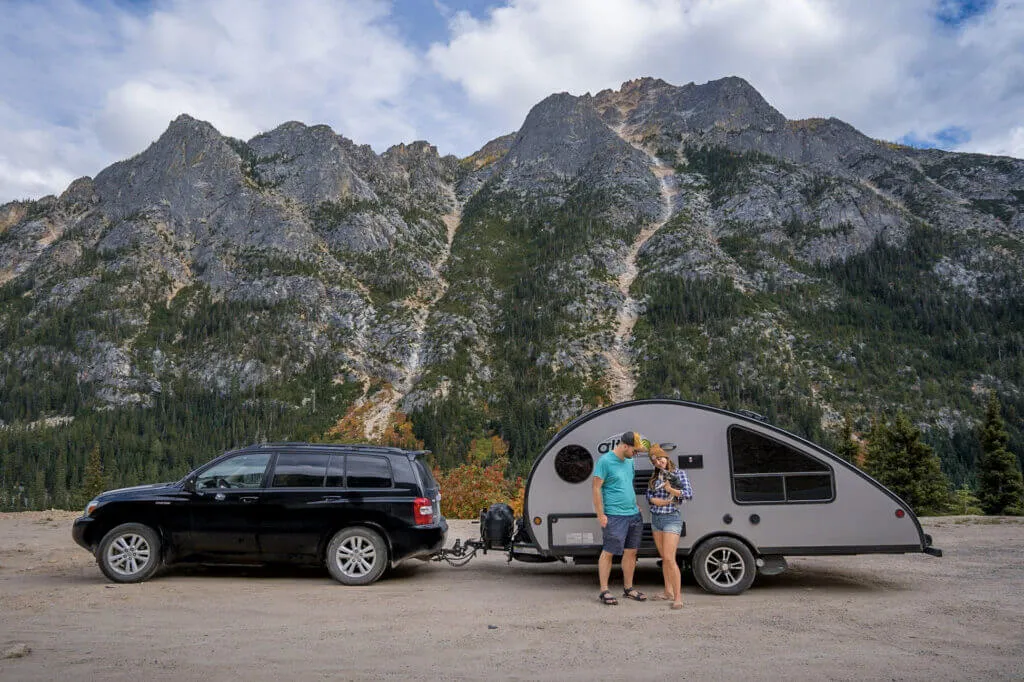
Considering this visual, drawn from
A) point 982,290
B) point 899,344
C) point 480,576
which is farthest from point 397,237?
point 480,576

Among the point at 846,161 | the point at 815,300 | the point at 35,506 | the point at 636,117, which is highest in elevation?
the point at 636,117

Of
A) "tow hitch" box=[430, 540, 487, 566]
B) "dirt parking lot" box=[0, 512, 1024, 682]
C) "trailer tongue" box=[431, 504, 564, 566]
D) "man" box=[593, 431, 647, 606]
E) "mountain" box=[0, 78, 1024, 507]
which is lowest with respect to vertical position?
"dirt parking lot" box=[0, 512, 1024, 682]

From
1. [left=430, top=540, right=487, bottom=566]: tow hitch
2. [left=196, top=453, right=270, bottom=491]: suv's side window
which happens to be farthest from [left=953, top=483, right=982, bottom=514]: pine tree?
[left=196, top=453, right=270, bottom=491]: suv's side window

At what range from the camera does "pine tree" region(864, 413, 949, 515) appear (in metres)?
35.2

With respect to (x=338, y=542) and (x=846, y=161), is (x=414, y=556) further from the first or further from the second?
(x=846, y=161)

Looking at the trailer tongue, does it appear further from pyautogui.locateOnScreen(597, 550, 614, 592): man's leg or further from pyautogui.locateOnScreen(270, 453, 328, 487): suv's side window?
pyautogui.locateOnScreen(270, 453, 328, 487): suv's side window

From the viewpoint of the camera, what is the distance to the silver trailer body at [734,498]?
8727 mm

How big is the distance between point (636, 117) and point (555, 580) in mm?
186095

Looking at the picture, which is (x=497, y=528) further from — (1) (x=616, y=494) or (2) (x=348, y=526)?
(1) (x=616, y=494)

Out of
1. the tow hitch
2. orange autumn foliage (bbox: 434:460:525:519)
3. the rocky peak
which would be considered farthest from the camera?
the rocky peak

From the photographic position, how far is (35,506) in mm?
72812

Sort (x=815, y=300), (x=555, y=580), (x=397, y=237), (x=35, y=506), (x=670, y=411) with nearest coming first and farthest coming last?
1. (x=670, y=411)
2. (x=555, y=580)
3. (x=35, y=506)
4. (x=815, y=300)
5. (x=397, y=237)

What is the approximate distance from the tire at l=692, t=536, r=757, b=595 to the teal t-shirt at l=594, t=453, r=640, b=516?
1675mm

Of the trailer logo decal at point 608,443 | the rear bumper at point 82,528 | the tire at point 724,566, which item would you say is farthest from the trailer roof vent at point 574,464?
the rear bumper at point 82,528
